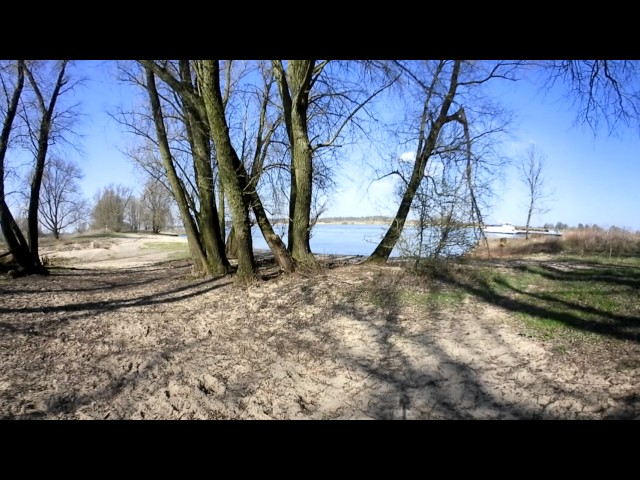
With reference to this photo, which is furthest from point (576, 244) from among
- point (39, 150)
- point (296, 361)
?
point (39, 150)

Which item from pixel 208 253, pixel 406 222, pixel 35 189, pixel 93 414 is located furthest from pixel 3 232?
pixel 406 222

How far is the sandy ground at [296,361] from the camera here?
419 centimetres

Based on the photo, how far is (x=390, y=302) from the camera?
714 centimetres

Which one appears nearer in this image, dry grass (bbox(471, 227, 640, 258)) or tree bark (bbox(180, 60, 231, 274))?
tree bark (bbox(180, 60, 231, 274))

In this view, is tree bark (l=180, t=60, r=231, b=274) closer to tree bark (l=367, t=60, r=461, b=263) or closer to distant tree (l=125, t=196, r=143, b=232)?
tree bark (l=367, t=60, r=461, b=263)

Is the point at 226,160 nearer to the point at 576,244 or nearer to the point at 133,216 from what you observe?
the point at 576,244

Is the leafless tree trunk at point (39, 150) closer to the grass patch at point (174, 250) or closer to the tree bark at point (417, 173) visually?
the grass patch at point (174, 250)

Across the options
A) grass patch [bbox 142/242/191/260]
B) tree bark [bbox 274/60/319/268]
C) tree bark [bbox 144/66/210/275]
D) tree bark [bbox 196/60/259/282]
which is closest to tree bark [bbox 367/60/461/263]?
tree bark [bbox 274/60/319/268]

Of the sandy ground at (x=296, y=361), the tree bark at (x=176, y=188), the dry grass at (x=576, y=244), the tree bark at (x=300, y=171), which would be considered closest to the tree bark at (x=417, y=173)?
the sandy ground at (x=296, y=361)

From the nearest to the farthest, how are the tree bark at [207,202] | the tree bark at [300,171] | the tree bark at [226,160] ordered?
the tree bark at [226,160]
the tree bark at [300,171]
the tree bark at [207,202]

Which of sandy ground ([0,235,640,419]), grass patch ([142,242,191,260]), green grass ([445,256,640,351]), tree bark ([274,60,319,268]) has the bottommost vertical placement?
sandy ground ([0,235,640,419])

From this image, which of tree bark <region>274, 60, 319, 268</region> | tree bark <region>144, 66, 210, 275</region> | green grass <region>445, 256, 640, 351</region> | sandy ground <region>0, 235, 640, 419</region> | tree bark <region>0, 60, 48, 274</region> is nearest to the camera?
sandy ground <region>0, 235, 640, 419</region>

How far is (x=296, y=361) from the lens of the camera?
5504 millimetres

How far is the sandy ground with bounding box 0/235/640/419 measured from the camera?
4.19 meters
